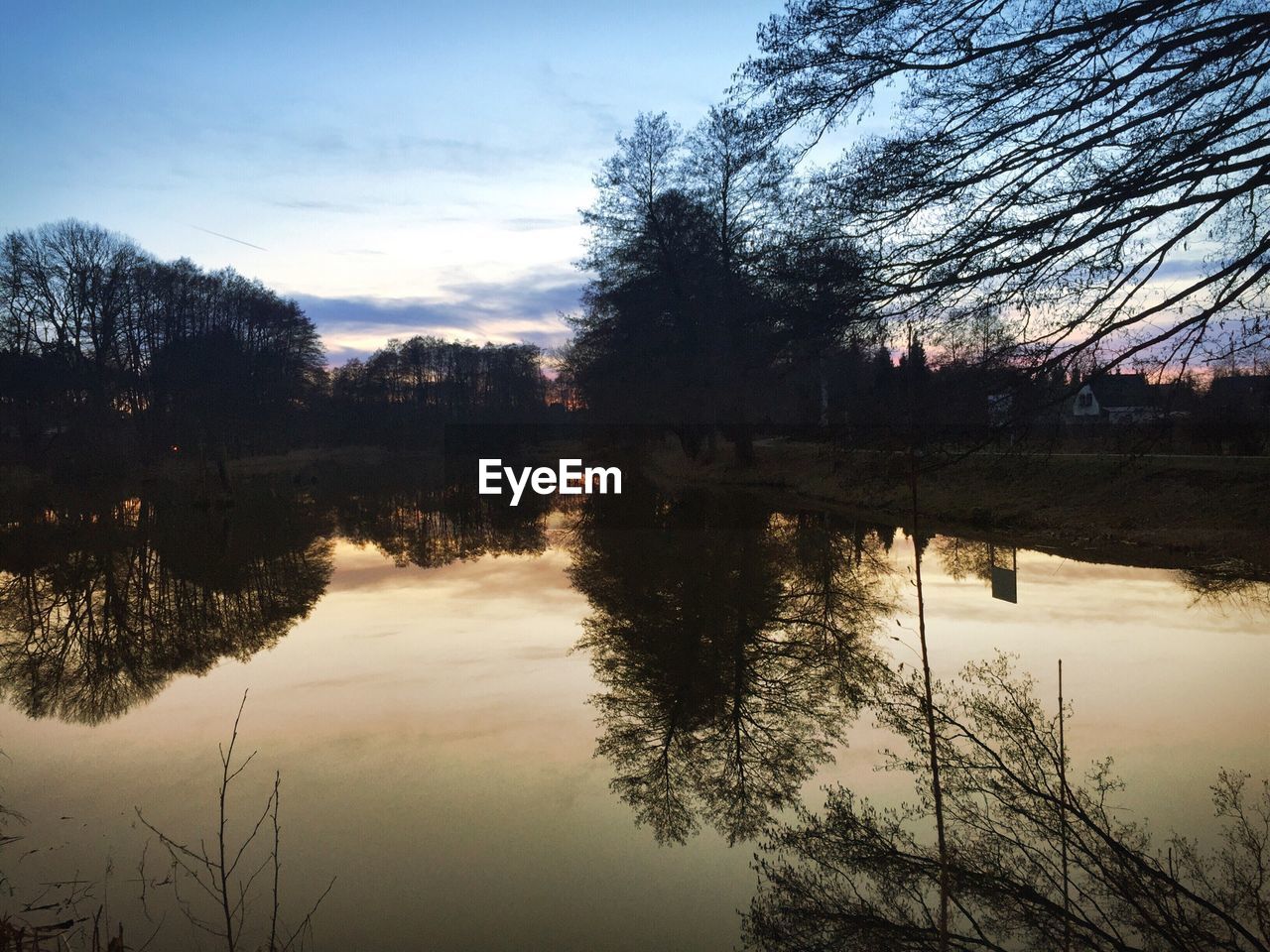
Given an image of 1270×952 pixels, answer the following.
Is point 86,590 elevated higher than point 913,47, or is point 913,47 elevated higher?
point 913,47

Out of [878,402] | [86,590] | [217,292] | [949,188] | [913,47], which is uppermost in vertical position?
[217,292]

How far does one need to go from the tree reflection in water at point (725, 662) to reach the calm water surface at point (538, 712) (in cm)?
4

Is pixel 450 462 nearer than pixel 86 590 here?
No

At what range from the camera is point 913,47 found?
6203 millimetres

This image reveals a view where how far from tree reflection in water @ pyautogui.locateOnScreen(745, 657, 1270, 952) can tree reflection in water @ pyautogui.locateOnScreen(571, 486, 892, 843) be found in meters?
0.59

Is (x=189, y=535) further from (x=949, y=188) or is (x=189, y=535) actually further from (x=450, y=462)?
(x=450, y=462)

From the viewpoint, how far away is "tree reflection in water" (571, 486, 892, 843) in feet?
16.9

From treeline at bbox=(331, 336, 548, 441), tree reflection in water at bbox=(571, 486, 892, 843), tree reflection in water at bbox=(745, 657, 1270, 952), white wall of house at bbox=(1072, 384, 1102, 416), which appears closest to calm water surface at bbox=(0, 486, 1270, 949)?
tree reflection in water at bbox=(571, 486, 892, 843)

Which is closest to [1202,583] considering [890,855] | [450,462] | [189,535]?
[890,855]

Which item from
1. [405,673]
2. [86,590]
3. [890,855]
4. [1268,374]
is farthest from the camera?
[86,590]

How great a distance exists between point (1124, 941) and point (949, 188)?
479 cm

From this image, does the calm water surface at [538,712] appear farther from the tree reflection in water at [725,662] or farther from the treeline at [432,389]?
the treeline at [432,389]

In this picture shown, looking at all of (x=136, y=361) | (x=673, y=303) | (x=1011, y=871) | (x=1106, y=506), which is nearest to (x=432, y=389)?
(x=136, y=361)

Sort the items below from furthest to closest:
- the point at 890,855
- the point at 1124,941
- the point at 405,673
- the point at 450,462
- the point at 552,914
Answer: the point at 450,462, the point at 405,673, the point at 890,855, the point at 552,914, the point at 1124,941
